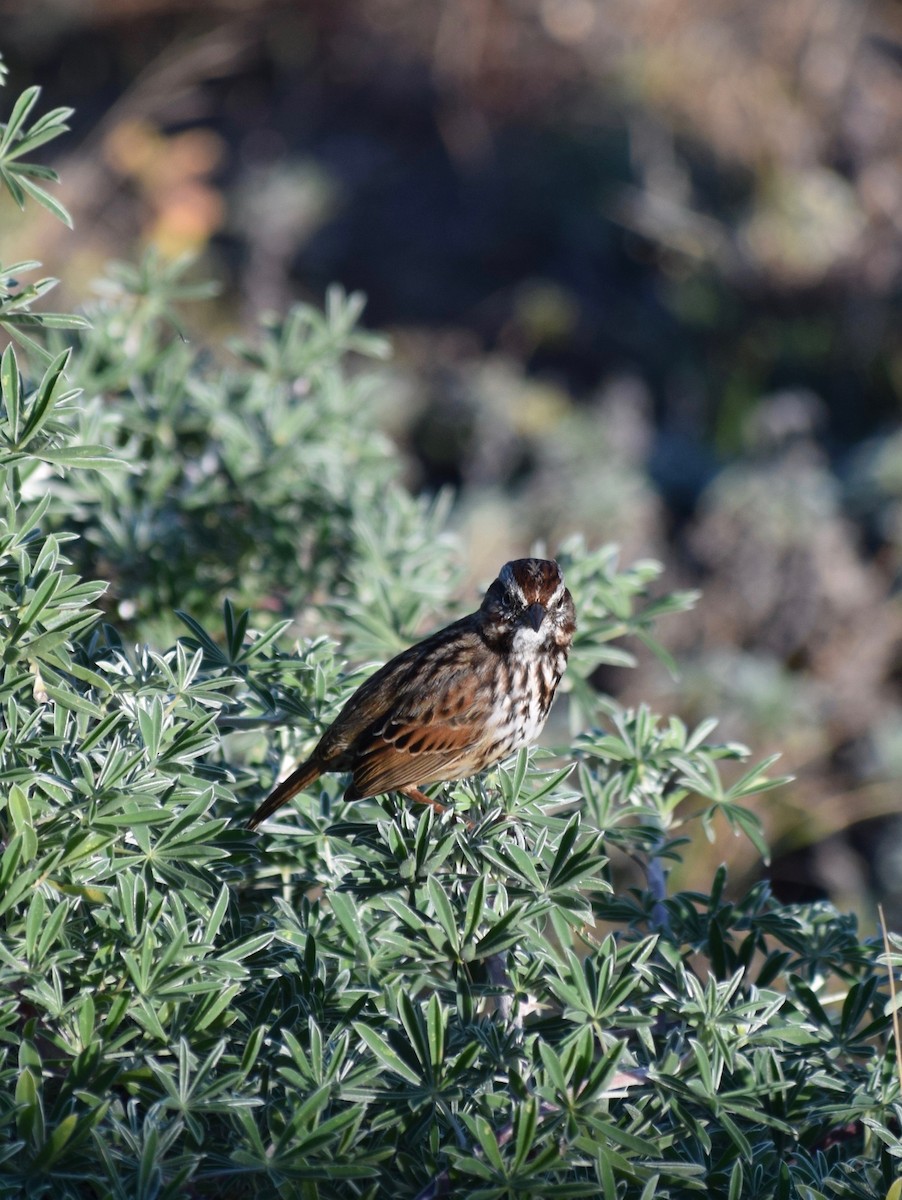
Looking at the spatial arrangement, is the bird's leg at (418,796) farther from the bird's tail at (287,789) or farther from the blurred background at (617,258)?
the blurred background at (617,258)

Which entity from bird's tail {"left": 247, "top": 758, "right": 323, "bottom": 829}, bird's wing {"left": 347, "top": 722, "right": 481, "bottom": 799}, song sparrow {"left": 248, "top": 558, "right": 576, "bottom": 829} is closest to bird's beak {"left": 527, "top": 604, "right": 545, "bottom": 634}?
song sparrow {"left": 248, "top": 558, "right": 576, "bottom": 829}

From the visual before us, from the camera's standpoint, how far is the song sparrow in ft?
8.71

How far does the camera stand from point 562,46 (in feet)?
36.9

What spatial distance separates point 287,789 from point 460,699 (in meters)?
0.45

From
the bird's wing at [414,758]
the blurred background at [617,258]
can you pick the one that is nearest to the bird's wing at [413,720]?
the bird's wing at [414,758]

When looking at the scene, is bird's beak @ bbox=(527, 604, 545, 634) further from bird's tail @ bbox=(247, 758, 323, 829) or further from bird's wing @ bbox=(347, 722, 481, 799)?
bird's tail @ bbox=(247, 758, 323, 829)

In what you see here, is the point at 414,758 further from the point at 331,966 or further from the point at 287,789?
the point at 331,966

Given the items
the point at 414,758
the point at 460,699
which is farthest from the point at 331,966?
the point at 460,699

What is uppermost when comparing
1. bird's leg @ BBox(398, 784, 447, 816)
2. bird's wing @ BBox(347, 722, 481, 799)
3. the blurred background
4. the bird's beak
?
the bird's beak

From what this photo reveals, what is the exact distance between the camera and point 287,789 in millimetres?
2555

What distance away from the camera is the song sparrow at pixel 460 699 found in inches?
104

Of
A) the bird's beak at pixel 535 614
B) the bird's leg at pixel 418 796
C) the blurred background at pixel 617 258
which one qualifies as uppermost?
the bird's beak at pixel 535 614

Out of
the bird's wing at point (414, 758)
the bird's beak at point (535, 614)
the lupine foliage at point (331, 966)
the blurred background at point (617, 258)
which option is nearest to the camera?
the lupine foliage at point (331, 966)

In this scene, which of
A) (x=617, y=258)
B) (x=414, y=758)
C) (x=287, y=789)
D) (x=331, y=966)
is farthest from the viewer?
(x=617, y=258)
